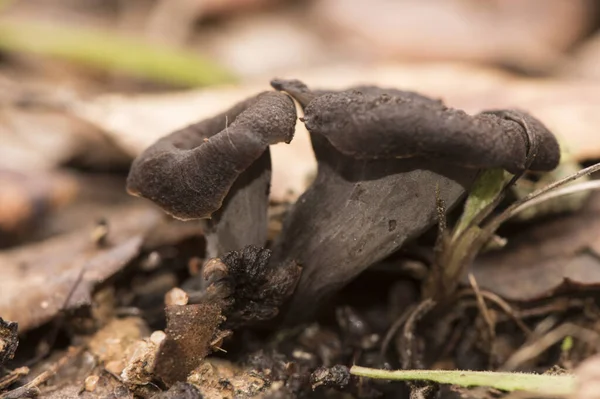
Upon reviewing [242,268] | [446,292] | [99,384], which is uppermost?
[242,268]

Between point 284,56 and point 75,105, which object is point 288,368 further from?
point 284,56

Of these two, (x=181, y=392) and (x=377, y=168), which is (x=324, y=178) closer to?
(x=377, y=168)

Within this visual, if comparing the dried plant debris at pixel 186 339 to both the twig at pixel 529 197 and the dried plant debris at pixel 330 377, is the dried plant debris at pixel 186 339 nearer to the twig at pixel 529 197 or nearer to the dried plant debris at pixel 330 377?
the dried plant debris at pixel 330 377

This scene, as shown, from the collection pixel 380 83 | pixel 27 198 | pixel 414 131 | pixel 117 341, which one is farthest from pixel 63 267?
pixel 380 83

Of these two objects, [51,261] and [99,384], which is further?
[51,261]

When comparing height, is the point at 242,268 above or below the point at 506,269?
above

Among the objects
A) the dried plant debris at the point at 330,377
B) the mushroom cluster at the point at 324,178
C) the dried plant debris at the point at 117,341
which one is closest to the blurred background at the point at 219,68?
the mushroom cluster at the point at 324,178

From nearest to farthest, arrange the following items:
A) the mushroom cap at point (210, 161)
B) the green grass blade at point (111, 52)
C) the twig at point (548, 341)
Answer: the mushroom cap at point (210, 161) → the twig at point (548, 341) → the green grass blade at point (111, 52)

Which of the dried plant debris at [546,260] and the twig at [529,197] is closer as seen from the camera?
the twig at [529,197]

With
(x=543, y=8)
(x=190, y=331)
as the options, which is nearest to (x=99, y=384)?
(x=190, y=331)
